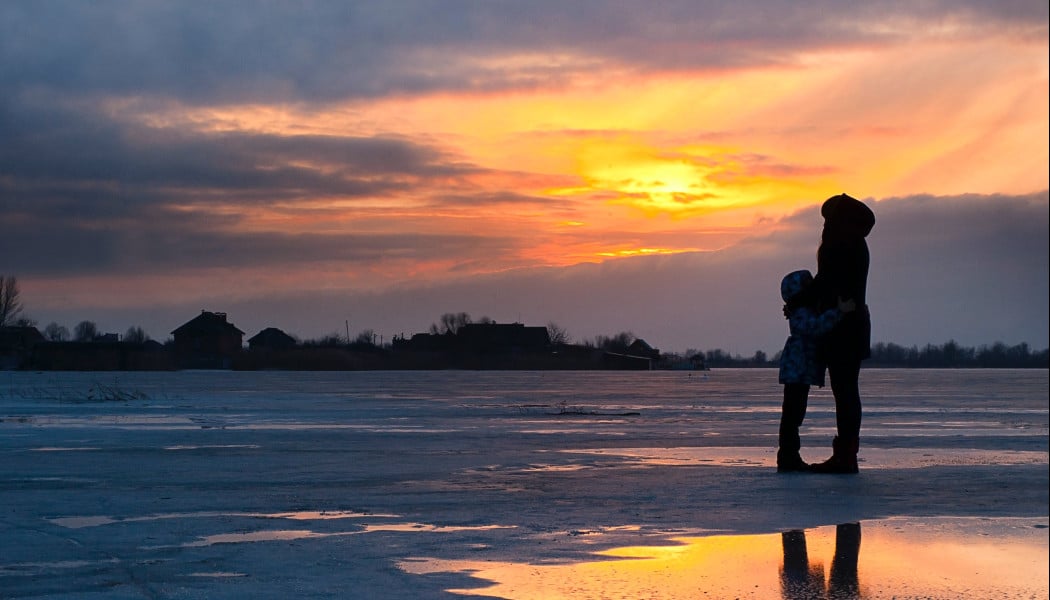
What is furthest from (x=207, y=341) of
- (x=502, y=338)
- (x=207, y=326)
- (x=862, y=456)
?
(x=862, y=456)

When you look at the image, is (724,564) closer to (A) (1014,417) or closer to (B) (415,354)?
(A) (1014,417)

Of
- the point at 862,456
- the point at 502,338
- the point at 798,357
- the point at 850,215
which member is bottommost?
the point at 862,456

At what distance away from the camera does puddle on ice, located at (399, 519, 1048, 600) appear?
23.1ft

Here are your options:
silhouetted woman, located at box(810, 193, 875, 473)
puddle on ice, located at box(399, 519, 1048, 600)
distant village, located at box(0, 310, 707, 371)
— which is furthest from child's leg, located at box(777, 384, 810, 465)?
distant village, located at box(0, 310, 707, 371)

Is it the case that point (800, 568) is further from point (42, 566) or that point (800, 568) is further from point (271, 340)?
point (271, 340)

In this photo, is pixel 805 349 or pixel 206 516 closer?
pixel 206 516

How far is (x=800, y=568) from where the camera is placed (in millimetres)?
7699

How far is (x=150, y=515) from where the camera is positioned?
10.3 m

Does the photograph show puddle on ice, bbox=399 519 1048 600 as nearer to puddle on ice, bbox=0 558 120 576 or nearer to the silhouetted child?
puddle on ice, bbox=0 558 120 576

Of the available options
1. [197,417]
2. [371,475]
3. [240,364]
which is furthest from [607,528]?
[240,364]

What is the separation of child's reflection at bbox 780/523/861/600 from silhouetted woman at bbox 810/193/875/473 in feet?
14.9

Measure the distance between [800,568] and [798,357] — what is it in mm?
6514

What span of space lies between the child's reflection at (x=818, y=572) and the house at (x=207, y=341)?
155m

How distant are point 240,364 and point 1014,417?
13550cm
